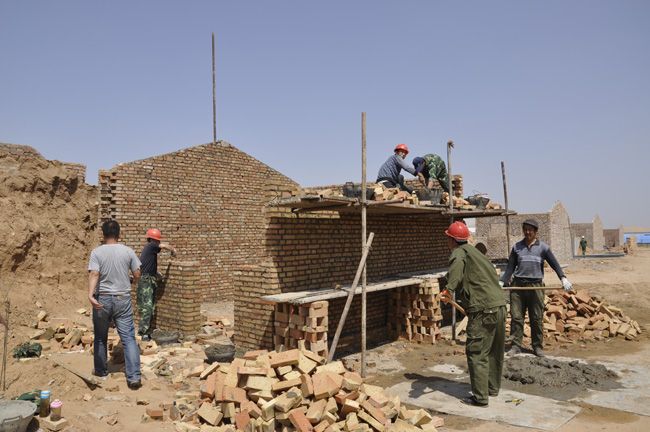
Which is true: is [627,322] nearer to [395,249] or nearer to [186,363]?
[395,249]

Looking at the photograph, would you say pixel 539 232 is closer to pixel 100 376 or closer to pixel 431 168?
pixel 431 168

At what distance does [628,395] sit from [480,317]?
2.08 m

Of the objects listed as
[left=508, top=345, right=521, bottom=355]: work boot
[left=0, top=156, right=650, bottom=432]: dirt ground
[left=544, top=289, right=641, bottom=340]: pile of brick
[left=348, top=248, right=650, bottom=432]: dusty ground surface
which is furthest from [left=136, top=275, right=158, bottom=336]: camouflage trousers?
[left=544, top=289, right=641, bottom=340]: pile of brick

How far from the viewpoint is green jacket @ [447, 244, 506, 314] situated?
4.93 metres

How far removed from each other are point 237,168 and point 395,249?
6.06m

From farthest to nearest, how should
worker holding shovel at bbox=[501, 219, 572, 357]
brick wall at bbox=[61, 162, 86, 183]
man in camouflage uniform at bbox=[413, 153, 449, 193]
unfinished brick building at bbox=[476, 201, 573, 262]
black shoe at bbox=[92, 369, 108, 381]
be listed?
unfinished brick building at bbox=[476, 201, 573, 262], brick wall at bbox=[61, 162, 86, 183], man in camouflage uniform at bbox=[413, 153, 449, 193], worker holding shovel at bbox=[501, 219, 572, 357], black shoe at bbox=[92, 369, 108, 381]

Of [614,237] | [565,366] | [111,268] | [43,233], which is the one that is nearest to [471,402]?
[565,366]

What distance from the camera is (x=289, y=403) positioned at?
400 cm

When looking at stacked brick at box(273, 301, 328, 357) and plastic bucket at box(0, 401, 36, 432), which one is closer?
plastic bucket at box(0, 401, 36, 432)

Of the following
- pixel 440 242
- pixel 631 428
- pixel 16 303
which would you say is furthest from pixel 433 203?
pixel 16 303

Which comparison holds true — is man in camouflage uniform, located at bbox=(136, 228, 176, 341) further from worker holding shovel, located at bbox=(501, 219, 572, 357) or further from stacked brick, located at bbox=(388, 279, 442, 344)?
worker holding shovel, located at bbox=(501, 219, 572, 357)

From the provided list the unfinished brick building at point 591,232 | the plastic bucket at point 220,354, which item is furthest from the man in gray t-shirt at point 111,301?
the unfinished brick building at point 591,232

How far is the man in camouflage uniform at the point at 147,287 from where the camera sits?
7699 mm

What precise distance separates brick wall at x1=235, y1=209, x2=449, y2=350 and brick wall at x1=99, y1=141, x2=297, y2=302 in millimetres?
3202
